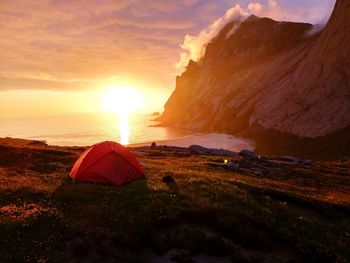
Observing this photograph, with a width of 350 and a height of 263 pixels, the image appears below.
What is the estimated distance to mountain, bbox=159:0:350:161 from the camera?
9744 centimetres

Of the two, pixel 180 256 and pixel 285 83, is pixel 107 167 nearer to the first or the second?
pixel 180 256

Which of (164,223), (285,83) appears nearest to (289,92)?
(285,83)

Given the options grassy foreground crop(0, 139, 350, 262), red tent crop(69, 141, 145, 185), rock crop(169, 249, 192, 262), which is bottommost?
rock crop(169, 249, 192, 262)

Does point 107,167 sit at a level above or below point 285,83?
below

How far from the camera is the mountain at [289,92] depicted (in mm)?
97438

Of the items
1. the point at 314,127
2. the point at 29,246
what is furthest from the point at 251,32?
the point at 29,246

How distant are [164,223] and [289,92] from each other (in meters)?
111

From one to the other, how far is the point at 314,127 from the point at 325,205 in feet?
264

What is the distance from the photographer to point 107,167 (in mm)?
24344

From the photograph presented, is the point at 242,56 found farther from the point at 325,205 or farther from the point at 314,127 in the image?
the point at 325,205

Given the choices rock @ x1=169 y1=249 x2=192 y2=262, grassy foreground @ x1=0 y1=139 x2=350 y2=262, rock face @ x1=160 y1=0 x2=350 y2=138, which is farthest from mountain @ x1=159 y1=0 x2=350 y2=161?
rock @ x1=169 y1=249 x2=192 y2=262

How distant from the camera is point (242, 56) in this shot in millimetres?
191375

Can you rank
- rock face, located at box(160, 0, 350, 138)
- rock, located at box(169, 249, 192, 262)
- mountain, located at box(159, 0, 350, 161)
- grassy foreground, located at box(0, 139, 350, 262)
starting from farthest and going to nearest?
rock face, located at box(160, 0, 350, 138), mountain, located at box(159, 0, 350, 161), rock, located at box(169, 249, 192, 262), grassy foreground, located at box(0, 139, 350, 262)

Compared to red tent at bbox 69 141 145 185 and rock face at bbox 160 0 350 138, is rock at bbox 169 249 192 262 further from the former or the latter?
rock face at bbox 160 0 350 138
